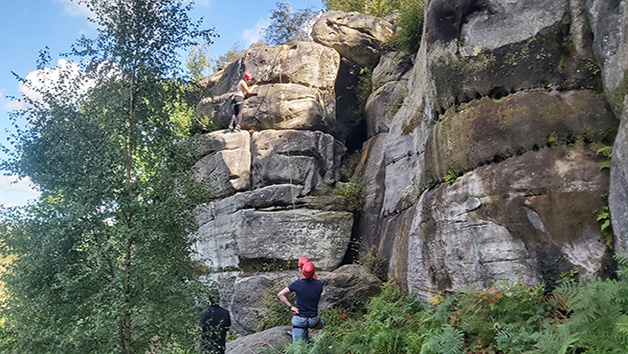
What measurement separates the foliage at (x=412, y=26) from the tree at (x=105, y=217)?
8738mm

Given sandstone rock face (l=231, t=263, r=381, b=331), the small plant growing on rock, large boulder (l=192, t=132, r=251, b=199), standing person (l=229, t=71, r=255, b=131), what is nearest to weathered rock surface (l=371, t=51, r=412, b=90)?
standing person (l=229, t=71, r=255, b=131)

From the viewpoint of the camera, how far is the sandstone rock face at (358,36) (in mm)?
17156

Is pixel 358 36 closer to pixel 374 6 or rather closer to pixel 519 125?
pixel 374 6

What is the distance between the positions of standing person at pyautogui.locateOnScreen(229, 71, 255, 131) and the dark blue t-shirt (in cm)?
939

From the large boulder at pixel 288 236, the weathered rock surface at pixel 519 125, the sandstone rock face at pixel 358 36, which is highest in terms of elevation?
the sandstone rock face at pixel 358 36

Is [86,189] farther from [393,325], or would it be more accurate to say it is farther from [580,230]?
[580,230]

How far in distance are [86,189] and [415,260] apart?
21.5 feet

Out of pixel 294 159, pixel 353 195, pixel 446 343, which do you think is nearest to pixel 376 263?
pixel 353 195

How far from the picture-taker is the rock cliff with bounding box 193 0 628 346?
656 cm

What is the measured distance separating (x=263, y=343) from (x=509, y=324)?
4.54 m

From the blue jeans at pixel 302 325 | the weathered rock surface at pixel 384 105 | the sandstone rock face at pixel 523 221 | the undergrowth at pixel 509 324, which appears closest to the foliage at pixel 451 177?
the sandstone rock face at pixel 523 221

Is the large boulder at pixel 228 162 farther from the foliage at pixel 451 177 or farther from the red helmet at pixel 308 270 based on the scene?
the foliage at pixel 451 177

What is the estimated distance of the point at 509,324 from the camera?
586 centimetres

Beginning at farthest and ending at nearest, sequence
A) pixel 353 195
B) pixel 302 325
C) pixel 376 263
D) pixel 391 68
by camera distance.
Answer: pixel 391 68 → pixel 353 195 → pixel 376 263 → pixel 302 325
